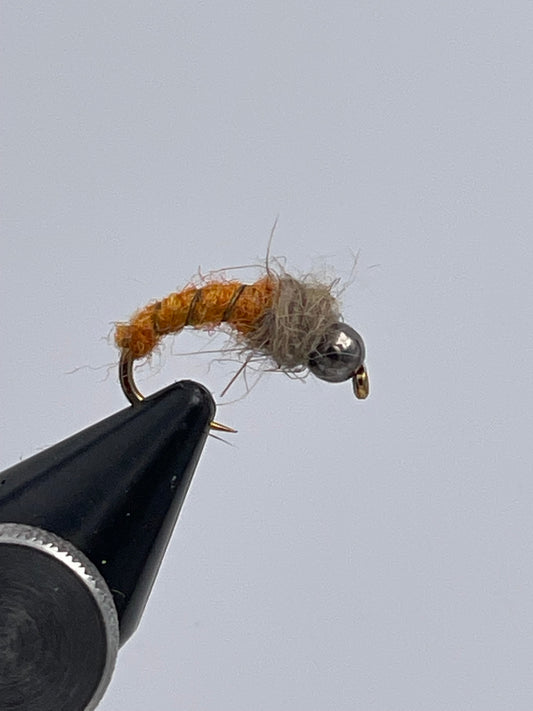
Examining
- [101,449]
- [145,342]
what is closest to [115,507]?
[101,449]

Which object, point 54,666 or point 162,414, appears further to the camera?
point 162,414

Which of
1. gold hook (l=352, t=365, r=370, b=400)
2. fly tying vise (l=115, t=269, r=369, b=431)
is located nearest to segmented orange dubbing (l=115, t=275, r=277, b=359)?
fly tying vise (l=115, t=269, r=369, b=431)

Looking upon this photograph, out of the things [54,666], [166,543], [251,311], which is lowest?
[54,666]

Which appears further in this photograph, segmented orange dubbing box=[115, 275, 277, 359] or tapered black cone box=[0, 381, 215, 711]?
segmented orange dubbing box=[115, 275, 277, 359]

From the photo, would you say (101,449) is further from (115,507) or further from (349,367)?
(349,367)

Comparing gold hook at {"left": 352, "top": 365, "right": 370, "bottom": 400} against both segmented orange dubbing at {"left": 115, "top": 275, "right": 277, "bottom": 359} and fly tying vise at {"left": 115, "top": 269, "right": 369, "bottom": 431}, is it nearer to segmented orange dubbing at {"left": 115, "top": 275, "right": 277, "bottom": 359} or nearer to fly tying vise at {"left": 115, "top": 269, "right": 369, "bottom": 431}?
fly tying vise at {"left": 115, "top": 269, "right": 369, "bottom": 431}
